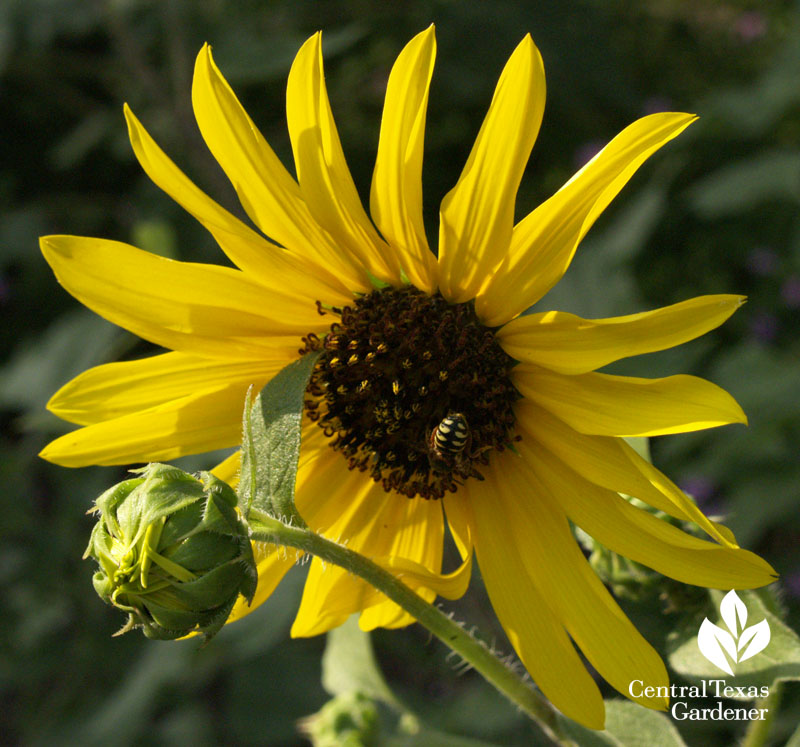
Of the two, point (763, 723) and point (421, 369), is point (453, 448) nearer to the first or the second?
point (421, 369)

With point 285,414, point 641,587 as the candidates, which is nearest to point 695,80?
point 641,587

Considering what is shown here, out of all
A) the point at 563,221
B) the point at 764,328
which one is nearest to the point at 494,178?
the point at 563,221

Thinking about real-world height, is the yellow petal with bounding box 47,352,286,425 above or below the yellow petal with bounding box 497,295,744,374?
below

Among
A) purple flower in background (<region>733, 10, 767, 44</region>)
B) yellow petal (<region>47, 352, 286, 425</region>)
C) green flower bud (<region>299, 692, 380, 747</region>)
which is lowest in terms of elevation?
green flower bud (<region>299, 692, 380, 747</region>)

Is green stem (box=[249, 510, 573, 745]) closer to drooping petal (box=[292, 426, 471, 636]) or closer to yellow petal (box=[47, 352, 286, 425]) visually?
drooping petal (box=[292, 426, 471, 636])

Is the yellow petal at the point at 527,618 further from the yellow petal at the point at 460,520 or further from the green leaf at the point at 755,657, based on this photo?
the green leaf at the point at 755,657

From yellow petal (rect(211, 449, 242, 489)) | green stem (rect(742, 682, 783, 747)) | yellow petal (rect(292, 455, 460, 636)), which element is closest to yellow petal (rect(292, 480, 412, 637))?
yellow petal (rect(292, 455, 460, 636))
